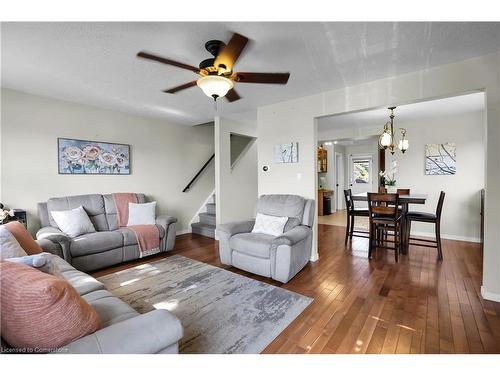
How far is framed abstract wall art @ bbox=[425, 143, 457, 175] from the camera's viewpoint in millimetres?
4398

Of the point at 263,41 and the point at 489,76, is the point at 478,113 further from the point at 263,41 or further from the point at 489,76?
the point at 263,41

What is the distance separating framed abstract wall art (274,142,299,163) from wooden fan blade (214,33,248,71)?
71.5 inches

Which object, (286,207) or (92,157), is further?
(92,157)

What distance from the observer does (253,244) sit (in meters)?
2.72

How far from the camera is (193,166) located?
206 inches

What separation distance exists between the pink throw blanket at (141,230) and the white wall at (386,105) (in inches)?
72.2

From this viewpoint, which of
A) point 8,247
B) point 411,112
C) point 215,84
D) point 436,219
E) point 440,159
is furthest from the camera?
point 440,159

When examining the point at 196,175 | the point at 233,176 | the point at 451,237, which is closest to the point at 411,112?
the point at 451,237

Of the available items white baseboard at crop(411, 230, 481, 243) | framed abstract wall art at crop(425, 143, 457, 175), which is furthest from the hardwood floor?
framed abstract wall art at crop(425, 143, 457, 175)

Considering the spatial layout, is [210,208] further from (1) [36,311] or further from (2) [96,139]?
(1) [36,311]

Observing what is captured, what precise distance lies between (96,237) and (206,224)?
233cm
